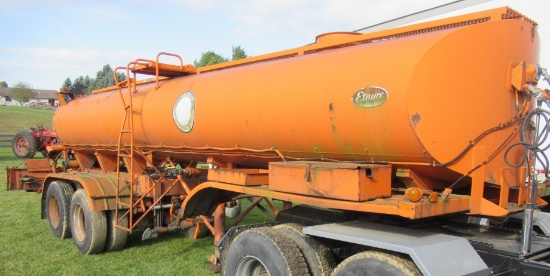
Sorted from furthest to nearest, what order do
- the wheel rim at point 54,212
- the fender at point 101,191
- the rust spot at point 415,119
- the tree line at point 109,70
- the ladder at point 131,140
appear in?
the tree line at point 109,70 < the wheel rim at point 54,212 < the fender at point 101,191 < the ladder at point 131,140 < the rust spot at point 415,119

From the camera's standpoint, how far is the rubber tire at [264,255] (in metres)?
3.62

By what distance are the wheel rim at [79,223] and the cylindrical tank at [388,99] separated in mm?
3534

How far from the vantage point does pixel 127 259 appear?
6344 millimetres

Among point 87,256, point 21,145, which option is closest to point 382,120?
point 87,256

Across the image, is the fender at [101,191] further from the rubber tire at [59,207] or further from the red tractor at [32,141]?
the red tractor at [32,141]

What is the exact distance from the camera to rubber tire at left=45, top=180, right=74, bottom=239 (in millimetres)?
7250

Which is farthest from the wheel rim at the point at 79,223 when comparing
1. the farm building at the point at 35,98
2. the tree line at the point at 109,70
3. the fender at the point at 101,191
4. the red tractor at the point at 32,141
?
the farm building at the point at 35,98

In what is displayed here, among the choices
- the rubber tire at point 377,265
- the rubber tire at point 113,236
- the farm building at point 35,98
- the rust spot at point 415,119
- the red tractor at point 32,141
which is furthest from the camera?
the farm building at point 35,98

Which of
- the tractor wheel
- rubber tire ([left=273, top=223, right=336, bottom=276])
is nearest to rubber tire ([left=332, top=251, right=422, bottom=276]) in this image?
rubber tire ([left=273, top=223, right=336, bottom=276])

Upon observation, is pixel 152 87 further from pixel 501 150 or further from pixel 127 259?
pixel 501 150

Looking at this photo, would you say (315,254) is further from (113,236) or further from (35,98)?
(35,98)

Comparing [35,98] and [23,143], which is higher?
[35,98]

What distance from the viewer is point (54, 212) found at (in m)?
7.87

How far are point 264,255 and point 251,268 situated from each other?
0.40m
